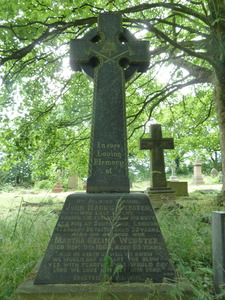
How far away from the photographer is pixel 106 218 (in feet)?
8.36

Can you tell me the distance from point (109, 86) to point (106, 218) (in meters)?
1.47

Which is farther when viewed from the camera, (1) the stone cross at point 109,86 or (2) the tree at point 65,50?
(2) the tree at point 65,50

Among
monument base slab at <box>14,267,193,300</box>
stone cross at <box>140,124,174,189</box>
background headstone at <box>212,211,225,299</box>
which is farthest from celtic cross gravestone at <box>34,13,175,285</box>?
stone cross at <box>140,124,174,189</box>

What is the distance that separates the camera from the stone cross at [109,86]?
287cm

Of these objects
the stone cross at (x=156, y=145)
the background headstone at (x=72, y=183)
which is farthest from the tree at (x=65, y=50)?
the background headstone at (x=72, y=183)

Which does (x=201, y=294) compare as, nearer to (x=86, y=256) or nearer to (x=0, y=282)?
(x=86, y=256)

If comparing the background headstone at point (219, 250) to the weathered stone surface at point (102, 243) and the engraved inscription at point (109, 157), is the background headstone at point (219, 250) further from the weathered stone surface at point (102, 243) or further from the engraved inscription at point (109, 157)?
the engraved inscription at point (109, 157)

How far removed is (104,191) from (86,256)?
2.20 feet

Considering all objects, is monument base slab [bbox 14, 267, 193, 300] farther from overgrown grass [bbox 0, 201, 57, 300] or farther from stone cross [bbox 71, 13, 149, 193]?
stone cross [bbox 71, 13, 149, 193]

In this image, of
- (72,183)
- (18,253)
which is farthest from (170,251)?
→ (72,183)

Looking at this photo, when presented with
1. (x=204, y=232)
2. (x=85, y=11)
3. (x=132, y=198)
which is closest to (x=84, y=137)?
(x=85, y=11)

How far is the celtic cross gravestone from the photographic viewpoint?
2.42 meters

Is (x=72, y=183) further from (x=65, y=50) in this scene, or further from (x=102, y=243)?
(x=102, y=243)

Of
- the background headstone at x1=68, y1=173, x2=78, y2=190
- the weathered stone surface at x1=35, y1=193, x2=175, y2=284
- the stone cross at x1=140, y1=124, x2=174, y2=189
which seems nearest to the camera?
the weathered stone surface at x1=35, y1=193, x2=175, y2=284
